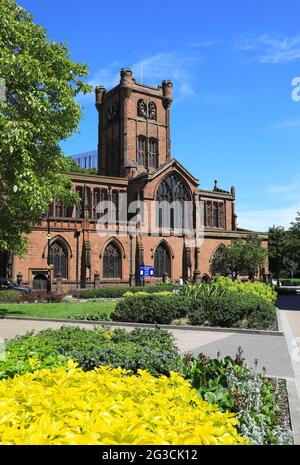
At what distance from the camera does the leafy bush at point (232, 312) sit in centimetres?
1534

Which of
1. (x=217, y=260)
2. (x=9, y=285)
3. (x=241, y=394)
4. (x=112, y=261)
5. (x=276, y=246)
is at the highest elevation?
(x=276, y=246)

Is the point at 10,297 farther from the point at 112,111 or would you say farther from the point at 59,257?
the point at 112,111

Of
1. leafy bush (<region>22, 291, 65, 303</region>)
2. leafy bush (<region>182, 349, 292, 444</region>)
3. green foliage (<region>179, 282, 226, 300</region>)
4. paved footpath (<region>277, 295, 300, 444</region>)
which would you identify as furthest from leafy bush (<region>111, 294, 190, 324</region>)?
leafy bush (<region>22, 291, 65, 303</region>)

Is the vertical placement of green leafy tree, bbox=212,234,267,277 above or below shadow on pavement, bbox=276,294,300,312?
above

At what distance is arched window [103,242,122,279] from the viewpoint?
47594 millimetres

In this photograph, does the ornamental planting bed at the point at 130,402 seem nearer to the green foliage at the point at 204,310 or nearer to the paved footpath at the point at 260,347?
the paved footpath at the point at 260,347

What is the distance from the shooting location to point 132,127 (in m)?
63.0

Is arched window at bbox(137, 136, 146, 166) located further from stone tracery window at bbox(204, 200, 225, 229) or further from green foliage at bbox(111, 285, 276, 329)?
green foliage at bbox(111, 285, 276, 329)

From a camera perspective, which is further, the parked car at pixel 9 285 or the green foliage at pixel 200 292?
the parked car at pixel 9 285

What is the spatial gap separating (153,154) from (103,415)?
63.7 m

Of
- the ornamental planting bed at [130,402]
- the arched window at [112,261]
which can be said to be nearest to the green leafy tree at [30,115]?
the ornamental planting bed at [130,402]

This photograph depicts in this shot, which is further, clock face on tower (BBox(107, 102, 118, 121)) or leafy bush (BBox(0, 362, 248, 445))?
clock face on tower (BBox(107, 102, 118, 121))

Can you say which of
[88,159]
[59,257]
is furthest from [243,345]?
[88,159]

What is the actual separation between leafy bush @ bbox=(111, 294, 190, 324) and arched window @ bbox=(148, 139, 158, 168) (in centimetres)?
4870
